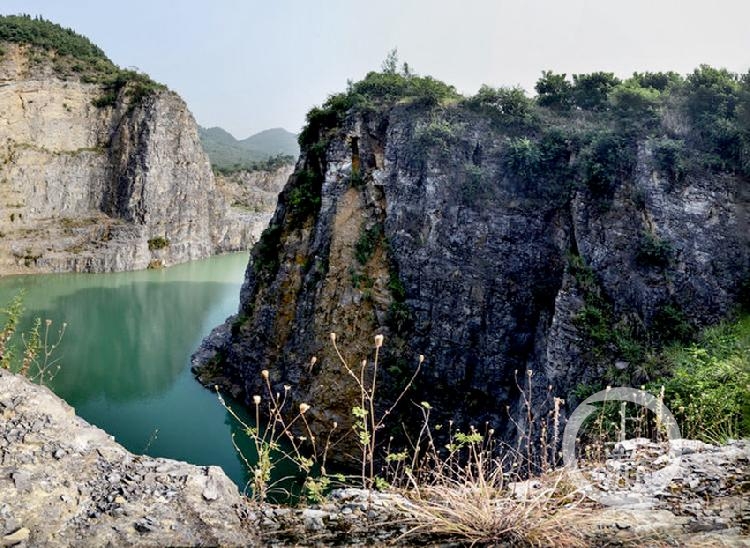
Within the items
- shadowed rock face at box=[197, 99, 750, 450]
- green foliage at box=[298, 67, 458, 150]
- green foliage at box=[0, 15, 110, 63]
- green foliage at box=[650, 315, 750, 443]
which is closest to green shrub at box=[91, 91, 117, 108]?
green foliage at box=[0, 15, 110, 63]

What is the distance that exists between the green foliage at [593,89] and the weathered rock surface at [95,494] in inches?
511

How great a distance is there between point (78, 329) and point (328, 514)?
21.7m

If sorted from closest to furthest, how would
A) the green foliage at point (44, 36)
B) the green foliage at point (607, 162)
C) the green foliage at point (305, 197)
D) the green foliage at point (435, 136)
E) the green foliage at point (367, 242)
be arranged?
the green foliage at point (607, 162) < the green foliage at point (435, 136) < the green foliage at point (367, 242) < the green foliage at point (305, 197) < the green foliage at point (44, 36)

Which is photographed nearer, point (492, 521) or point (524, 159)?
point (492, 521)

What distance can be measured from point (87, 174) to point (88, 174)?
6cm

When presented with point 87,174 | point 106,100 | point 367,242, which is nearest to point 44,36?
point 106,100

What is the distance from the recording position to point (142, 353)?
1814cm

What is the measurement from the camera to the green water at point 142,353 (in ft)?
39.3

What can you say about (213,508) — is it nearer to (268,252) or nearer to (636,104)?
(636,104)

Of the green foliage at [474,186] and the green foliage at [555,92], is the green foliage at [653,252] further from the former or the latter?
the green foliage at [555,92]

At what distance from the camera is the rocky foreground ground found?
8.15 feet

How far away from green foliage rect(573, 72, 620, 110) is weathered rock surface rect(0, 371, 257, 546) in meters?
13.0

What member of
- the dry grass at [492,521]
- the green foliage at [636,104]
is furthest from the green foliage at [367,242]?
the dry grass at [492,521]

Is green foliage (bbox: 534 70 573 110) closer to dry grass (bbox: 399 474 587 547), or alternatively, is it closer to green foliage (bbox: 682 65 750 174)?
green foliage (bbox: 682 65 750 174)
